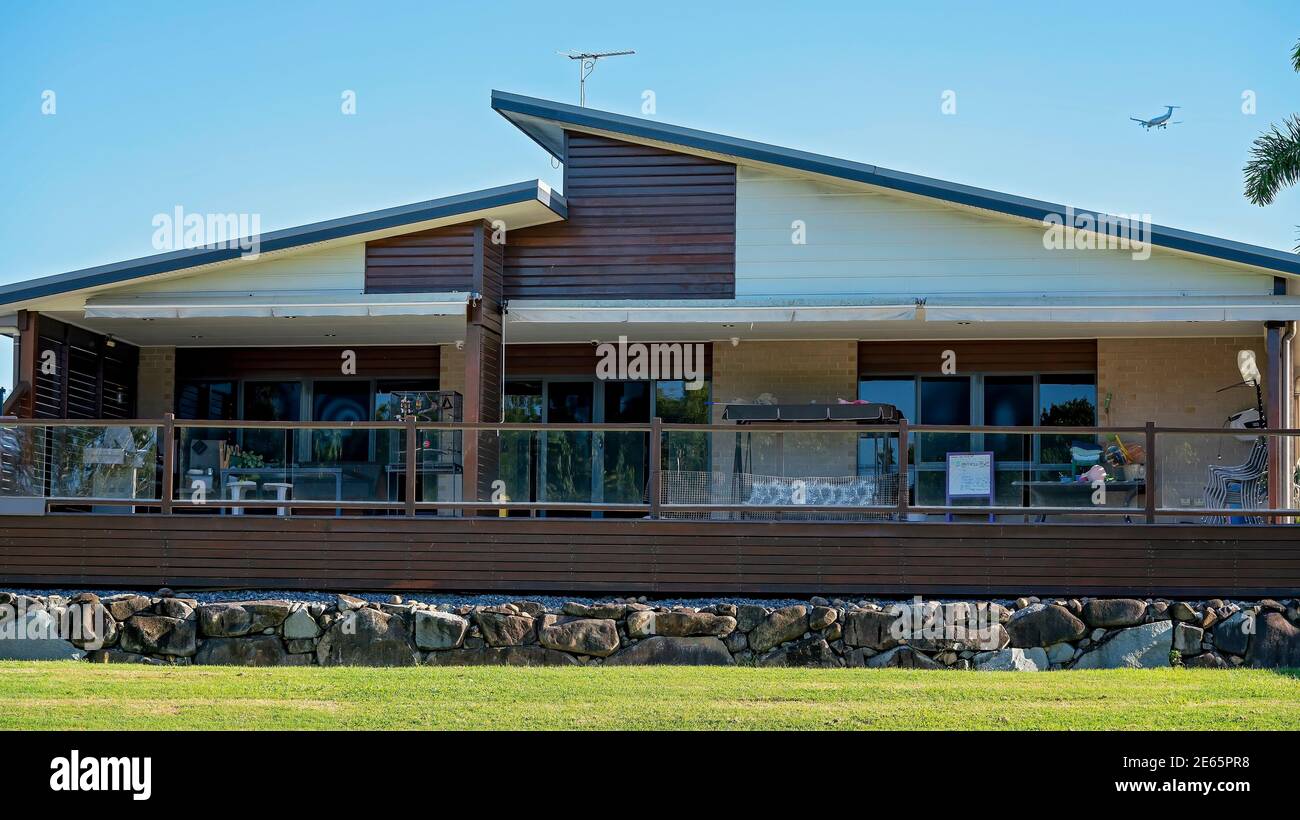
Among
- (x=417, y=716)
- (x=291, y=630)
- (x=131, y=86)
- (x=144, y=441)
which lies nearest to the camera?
(x=417, y=716)

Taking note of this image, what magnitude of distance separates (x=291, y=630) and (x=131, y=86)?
11.5 metres

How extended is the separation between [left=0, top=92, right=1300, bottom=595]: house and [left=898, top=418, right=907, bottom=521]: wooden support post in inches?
1.3

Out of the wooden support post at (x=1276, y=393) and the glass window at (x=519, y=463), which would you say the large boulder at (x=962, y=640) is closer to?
the wooden support post at (x=1276, y=393)

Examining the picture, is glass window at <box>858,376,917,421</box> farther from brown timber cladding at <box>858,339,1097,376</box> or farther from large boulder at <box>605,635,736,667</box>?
large boulder at <box>605,635,736,667</box>

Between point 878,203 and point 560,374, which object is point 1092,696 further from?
point 560,374

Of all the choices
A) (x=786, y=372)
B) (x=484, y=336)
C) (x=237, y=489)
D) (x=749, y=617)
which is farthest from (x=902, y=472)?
(x=237, y=489)

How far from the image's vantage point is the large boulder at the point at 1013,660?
12898 mm

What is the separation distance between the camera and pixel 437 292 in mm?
15891

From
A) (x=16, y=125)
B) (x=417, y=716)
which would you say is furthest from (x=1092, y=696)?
(x=16, y=125)

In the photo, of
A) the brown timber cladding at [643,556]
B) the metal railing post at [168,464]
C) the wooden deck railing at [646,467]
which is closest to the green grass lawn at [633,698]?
the brown timber cladding at [643,556]

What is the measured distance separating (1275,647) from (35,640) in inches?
436

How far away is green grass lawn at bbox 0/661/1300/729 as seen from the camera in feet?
33.0

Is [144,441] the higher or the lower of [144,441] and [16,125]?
the lower

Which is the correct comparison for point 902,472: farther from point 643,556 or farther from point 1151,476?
point 643,556
